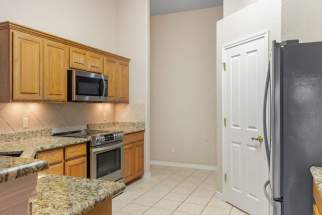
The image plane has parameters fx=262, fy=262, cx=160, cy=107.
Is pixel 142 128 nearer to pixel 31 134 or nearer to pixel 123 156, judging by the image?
pixel 123 156

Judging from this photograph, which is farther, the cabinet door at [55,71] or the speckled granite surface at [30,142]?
the cabinet door at [55,71]

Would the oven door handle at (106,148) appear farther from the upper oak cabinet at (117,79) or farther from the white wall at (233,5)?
the white wall at (233,5)

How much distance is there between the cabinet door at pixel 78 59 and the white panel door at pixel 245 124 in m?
2.04

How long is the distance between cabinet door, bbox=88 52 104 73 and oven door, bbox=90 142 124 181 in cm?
123

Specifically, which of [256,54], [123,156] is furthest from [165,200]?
[256,54]

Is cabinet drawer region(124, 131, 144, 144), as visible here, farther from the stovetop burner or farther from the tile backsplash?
the tile backsplash

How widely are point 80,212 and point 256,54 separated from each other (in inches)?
108

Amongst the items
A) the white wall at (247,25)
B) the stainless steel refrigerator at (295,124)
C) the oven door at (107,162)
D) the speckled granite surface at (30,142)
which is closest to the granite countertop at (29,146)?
the speckled granite surface at (30,142)

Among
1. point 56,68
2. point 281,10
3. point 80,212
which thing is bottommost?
point 80,212

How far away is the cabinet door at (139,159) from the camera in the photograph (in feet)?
15.3

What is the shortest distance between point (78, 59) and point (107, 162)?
157 cm

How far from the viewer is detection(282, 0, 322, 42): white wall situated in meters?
2.54

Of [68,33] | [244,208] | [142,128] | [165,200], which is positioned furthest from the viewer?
[142,128]

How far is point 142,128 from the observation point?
16.0 ft
